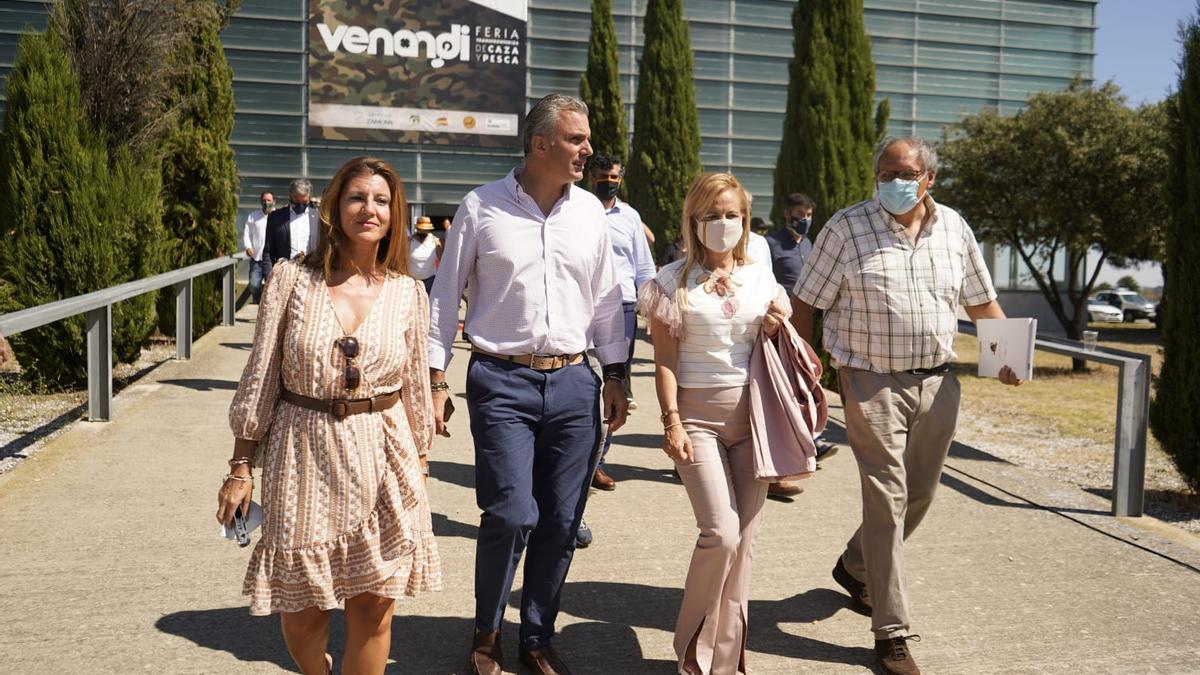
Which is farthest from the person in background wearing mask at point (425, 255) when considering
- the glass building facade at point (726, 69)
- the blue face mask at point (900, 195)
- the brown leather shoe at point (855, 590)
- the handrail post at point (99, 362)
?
the glass building facade at point (726, 69)

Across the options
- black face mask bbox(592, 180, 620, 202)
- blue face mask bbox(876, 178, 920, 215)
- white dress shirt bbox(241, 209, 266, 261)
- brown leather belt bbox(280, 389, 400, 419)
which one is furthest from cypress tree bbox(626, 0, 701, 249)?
brown leather belt bbox(280, 389, 400, 419)

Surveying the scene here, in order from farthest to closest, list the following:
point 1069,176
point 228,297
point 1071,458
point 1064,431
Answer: point 1069,176
point 228,297
point 1064,431
point 1071,458

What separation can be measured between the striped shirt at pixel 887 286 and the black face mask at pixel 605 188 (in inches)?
86.7

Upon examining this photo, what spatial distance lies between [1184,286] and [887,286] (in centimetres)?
367

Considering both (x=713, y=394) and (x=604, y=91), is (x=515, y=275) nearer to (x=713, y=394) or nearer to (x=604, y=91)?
(x=713, y=394)

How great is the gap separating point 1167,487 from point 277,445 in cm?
716

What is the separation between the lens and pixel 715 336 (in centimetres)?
406

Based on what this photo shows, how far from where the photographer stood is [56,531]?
18.1ft

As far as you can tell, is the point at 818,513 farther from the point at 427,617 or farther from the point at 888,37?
the point at 888,37

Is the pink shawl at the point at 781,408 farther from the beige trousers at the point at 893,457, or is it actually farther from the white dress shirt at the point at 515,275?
the white dress shirt at the point at 515,275

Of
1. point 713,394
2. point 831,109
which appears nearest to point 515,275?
point 713,394

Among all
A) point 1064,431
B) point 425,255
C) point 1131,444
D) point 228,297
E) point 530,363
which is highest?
point 425,255

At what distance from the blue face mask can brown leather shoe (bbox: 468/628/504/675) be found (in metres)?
2.21

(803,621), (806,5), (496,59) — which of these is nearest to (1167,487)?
(803,621)
